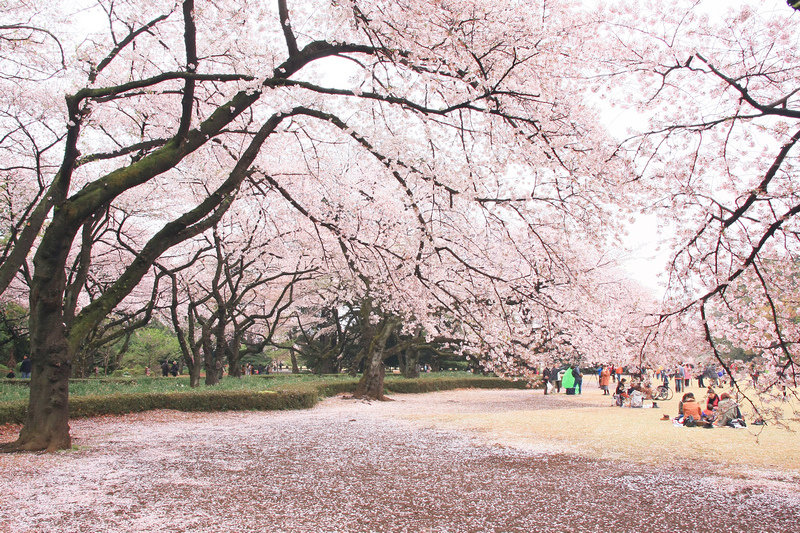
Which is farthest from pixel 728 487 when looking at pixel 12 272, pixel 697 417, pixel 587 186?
pixel 12 272

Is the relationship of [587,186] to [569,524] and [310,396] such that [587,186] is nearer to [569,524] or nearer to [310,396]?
[569,524]

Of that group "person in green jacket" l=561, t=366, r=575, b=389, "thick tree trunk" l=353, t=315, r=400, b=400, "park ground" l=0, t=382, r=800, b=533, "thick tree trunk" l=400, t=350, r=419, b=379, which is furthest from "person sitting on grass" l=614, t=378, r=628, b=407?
"thick tree trunk" l=400, t=350, r=419, b=379

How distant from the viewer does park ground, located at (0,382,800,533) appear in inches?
162

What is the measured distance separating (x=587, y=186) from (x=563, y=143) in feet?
1.66

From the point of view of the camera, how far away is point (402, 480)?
5.46 m

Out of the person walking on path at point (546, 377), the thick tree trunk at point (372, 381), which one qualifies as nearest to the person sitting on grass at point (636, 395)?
the person walking on path at point (546, 377)

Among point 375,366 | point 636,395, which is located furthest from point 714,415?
point 375,366

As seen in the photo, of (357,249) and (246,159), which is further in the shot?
(357,249)

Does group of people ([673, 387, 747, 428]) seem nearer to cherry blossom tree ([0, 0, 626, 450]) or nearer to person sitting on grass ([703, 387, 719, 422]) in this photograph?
person sitting on grass ([703, 387, 719, 422])

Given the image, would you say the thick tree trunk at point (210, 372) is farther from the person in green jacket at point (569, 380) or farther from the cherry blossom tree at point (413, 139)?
the person in green jacket at point (569, 380)

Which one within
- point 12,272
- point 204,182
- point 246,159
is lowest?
point 12,272

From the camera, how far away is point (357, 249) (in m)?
9.27

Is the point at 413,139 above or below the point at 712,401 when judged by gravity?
above

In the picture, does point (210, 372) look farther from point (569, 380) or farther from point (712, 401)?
point (569, 380)
